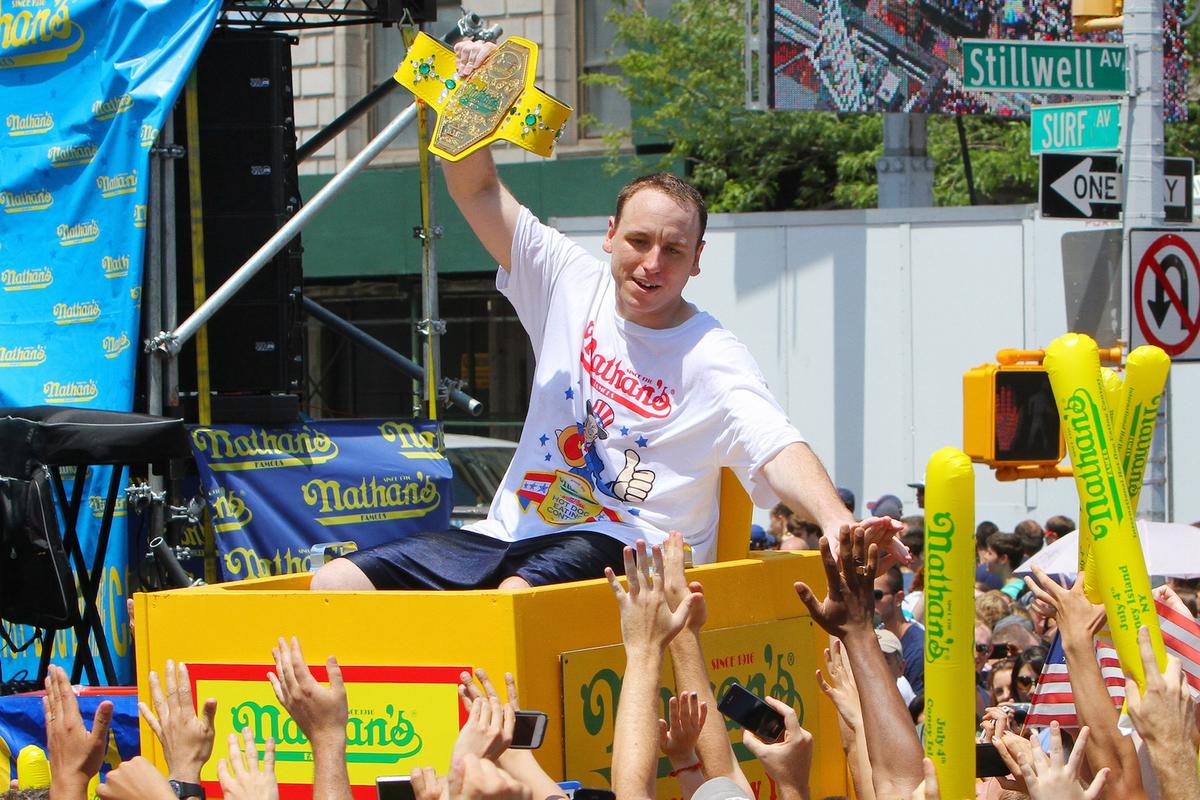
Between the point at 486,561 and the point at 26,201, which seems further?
the point at 26,201

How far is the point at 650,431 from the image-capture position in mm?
4324

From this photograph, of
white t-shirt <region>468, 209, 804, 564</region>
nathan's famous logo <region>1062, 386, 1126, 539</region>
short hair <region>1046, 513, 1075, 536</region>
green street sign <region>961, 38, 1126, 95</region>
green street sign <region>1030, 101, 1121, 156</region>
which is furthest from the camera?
short hair <region>1046, 513, 1075, 536</region>

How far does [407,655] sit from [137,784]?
770 mm

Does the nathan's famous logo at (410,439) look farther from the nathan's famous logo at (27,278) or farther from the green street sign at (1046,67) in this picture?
the green street sign at (1046,67)

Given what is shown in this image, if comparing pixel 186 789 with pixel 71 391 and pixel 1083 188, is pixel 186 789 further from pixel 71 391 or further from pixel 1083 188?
pixel 1083 188

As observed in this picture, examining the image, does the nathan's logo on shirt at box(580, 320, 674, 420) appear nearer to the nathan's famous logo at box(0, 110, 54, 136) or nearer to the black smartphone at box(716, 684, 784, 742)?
the black smartphone at box(716, 684, 784, 742)

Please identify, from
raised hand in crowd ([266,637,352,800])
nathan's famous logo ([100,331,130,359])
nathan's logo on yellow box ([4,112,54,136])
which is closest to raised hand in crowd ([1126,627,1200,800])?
raised hand in crowd ([266,637,352,800])

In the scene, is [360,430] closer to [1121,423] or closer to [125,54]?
Result: [125,54]

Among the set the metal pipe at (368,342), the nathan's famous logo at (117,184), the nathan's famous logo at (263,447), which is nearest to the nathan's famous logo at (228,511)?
the nathan's famous logo at (263,447)

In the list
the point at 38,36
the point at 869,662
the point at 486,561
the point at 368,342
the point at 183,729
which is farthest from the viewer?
the point at 368,342

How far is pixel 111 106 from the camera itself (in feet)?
22.6

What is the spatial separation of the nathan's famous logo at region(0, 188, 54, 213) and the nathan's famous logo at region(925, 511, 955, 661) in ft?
16.3

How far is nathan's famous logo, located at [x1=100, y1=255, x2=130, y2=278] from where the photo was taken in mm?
6848

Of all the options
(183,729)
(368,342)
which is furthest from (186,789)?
(368,342)
